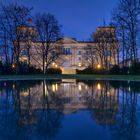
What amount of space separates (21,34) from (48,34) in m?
8.33

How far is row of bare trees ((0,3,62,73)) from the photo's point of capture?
145 feet

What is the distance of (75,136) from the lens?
615cm

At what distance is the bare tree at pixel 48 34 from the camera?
50.9 meters

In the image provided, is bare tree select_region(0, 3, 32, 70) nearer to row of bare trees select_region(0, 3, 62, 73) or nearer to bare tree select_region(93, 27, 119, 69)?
row of bare trees select_region(0, 3, 62, 73)

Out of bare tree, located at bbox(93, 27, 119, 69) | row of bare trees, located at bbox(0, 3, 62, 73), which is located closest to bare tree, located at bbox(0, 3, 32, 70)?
row of bare trees, located at bbox(0, 3, 62, 73)

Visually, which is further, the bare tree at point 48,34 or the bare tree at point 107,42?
the bare tree at point 48,34

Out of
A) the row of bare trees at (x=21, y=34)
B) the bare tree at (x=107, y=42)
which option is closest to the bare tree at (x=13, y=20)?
the row of bare trees at (x=21, y=34)

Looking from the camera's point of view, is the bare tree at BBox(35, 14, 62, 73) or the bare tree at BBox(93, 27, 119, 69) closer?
the bare tree at BBox(93, 27, 119, 69)

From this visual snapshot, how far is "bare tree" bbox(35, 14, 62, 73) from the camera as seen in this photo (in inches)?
2003

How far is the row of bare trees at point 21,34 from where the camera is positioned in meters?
44.3

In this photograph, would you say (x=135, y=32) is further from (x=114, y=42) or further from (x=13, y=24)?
(x=13, y=24)

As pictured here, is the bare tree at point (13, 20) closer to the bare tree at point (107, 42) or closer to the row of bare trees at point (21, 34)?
the row of bare trees at point (21, 34)

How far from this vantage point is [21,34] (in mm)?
44656

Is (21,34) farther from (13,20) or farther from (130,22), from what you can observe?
(130,22)
